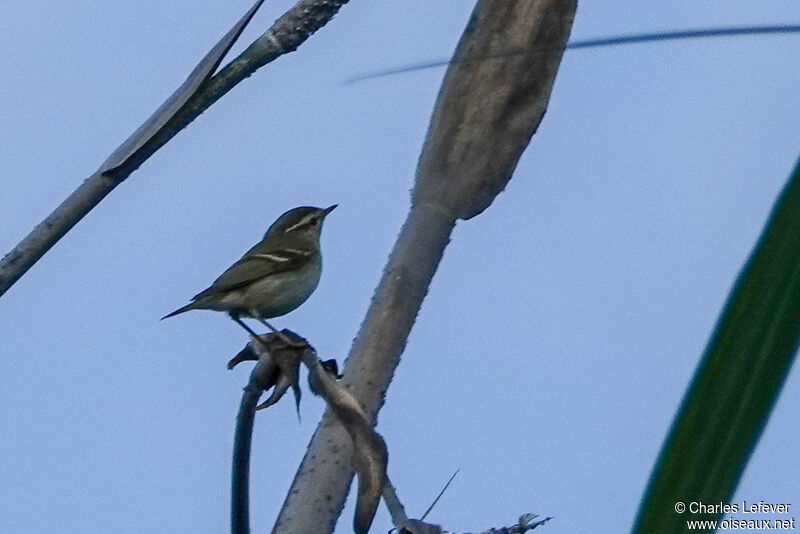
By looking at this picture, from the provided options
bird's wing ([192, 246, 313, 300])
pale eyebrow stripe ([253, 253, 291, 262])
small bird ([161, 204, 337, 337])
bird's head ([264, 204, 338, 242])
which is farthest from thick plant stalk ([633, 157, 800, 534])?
bird's head ([264, 204, 338, 242])

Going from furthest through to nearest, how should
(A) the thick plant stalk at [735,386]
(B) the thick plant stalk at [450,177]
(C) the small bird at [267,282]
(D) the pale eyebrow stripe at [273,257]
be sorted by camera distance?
(D) the pale eyebrow stripe at [273,257], (C) the small bird at [267,282], (B) the thick plant stalk at [450,177], (A) the thick plant stalk at [735,386]

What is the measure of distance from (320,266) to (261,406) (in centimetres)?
345

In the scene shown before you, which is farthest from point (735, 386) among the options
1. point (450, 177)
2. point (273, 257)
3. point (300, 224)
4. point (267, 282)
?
point (300, 224)

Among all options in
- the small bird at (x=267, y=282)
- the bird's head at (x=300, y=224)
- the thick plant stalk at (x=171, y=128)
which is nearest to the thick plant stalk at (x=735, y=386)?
the thick plant stalk at (x=171, y=128)

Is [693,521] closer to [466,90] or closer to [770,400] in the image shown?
[770,400]

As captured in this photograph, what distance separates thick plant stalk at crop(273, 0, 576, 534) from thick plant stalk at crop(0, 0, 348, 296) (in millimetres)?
328

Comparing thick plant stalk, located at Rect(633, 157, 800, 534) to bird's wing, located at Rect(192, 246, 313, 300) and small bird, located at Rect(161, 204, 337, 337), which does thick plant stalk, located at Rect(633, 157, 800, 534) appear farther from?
bird's wing, located at Rect(192, 246, 313, 300)

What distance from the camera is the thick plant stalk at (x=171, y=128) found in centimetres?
172

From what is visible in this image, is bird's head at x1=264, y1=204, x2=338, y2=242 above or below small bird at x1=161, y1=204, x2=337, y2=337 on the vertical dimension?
above

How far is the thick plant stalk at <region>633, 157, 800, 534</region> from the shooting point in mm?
343

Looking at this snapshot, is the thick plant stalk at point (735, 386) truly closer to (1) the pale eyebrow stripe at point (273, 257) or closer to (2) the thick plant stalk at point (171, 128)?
(2) the thick plant stalk at point (171, 128)

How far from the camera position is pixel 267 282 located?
492 cm

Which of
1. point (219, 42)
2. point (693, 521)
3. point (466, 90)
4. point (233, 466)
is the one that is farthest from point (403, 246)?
point (693, 521)

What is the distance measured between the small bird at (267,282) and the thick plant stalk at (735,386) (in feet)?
13.3
